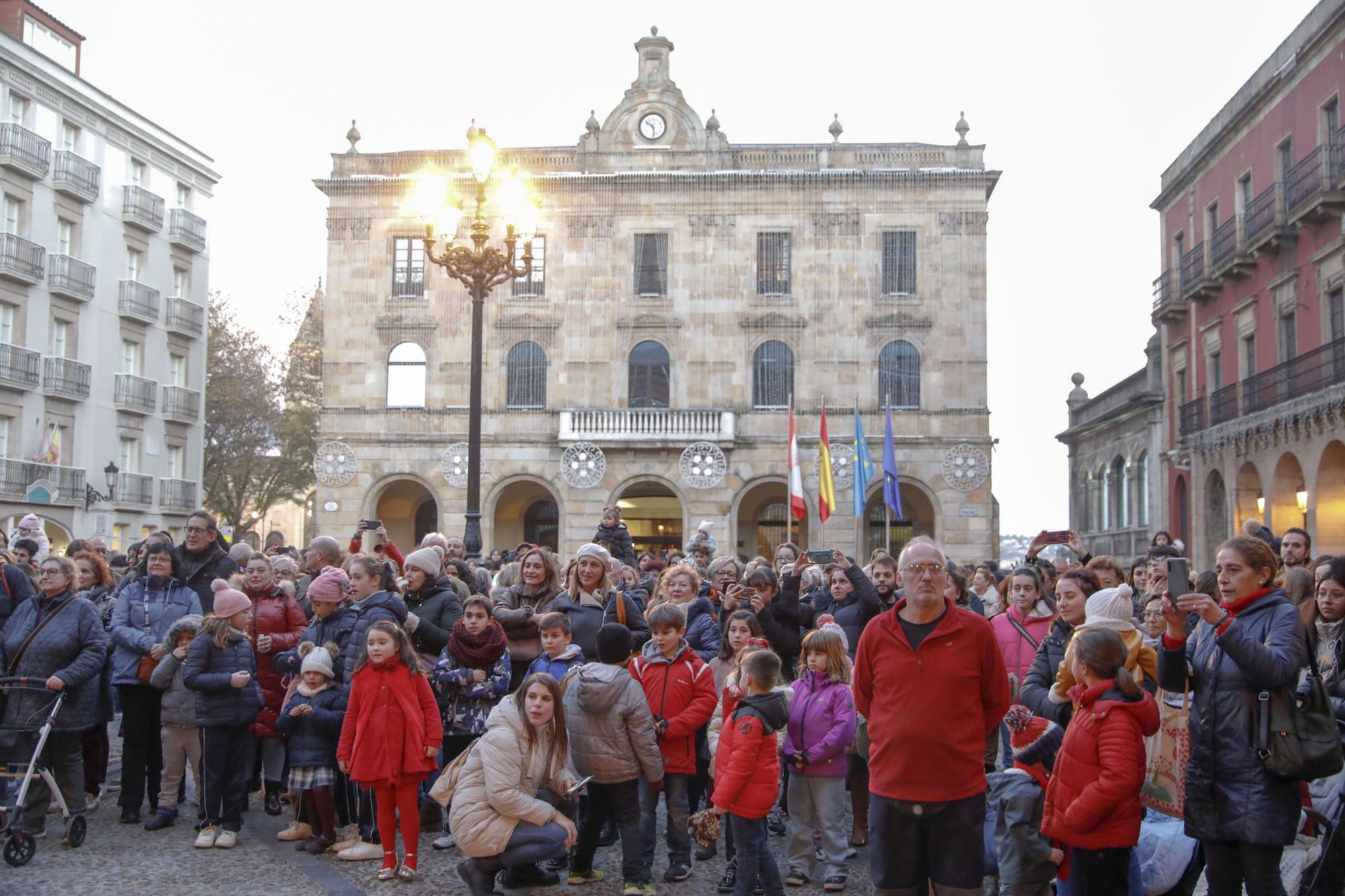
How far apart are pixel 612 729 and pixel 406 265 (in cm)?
2796

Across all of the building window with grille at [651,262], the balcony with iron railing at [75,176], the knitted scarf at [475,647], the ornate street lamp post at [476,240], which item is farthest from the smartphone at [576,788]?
the balcony with iron railing at [75,176]

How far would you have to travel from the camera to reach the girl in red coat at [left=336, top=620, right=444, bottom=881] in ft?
25.5

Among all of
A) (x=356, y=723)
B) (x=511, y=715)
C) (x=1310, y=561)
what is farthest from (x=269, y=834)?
(x=1310, y=561)

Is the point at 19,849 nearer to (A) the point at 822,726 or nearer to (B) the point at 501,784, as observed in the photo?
(B) the point at 501,784

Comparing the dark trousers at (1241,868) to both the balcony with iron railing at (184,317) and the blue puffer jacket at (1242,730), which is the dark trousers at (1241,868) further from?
the balcony with iron railing at (184,317)

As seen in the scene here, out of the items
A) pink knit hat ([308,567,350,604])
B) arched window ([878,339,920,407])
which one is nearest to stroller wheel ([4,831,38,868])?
pink knit hat ([308,567,350,604])

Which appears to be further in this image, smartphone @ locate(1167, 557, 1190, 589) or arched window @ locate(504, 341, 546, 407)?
arched window @ locate(504, 341, 546, 407)

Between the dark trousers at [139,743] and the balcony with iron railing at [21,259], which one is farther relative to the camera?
the balcony with iron railing at [21,259]

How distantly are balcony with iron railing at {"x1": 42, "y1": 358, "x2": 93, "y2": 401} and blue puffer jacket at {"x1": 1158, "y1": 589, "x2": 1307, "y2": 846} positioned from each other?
32350mm

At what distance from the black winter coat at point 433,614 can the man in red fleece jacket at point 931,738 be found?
4151 mm

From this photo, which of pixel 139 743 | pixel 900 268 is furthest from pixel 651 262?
pixel 139 743

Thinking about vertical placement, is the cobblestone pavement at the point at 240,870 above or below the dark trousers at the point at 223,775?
below

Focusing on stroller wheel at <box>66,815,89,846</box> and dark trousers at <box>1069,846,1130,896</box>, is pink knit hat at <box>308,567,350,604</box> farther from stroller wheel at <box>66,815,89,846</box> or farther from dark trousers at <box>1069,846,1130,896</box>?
dark trousers at <box>1069,846,1130,896</box>

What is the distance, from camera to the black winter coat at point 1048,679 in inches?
258
